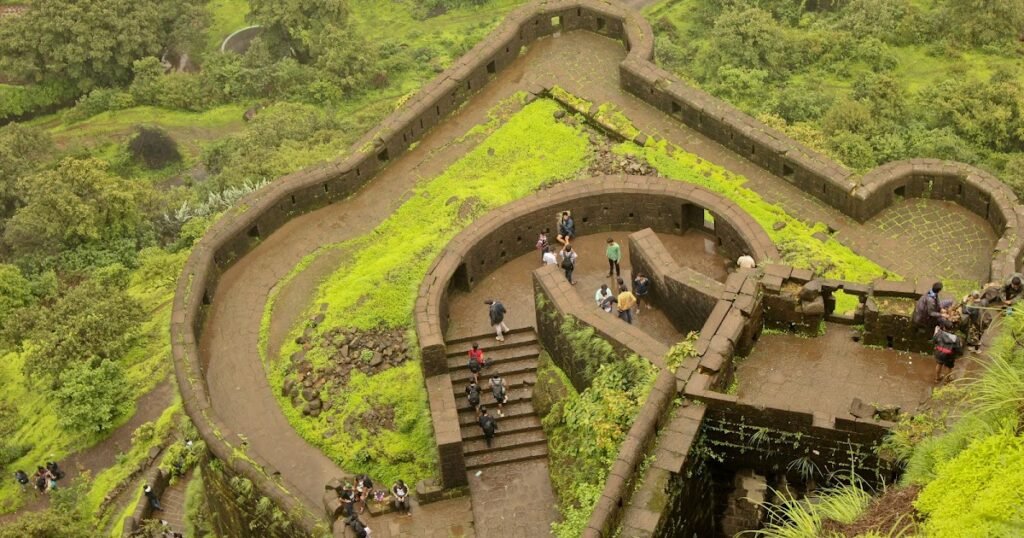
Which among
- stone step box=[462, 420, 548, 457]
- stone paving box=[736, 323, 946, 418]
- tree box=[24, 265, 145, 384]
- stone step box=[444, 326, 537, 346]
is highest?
stone paving box=[736, 323, 946, 418]

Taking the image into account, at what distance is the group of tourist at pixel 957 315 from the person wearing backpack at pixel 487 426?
8556 mm

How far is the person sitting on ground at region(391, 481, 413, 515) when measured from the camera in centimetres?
2522

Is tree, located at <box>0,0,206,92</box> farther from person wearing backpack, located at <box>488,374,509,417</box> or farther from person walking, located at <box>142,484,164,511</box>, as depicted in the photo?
person wearing backpack, located at <box>488,374,509,417</box>

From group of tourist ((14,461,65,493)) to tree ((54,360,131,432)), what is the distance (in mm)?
1510

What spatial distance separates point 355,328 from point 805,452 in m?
11.2

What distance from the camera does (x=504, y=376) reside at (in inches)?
1083

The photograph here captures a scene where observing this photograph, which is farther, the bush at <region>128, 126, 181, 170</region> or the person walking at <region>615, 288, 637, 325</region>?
the bush at <region>128, 126, 181, 170</region>

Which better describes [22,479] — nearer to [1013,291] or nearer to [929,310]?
[929,310]

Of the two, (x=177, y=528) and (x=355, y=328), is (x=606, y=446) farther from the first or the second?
(x=177, y=528)

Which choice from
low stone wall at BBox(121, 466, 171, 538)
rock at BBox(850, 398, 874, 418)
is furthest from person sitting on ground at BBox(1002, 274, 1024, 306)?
low stone wall at BBox(121, 466, 171, 538)

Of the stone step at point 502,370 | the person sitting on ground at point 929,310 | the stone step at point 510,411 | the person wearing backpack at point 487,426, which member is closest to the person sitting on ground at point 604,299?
the stone step at point 502,370

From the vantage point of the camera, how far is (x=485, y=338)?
1106 inches

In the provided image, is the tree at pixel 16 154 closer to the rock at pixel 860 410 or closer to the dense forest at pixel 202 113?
the dense forest at pixel 202 113

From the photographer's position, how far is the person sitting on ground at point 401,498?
25.2 metres
